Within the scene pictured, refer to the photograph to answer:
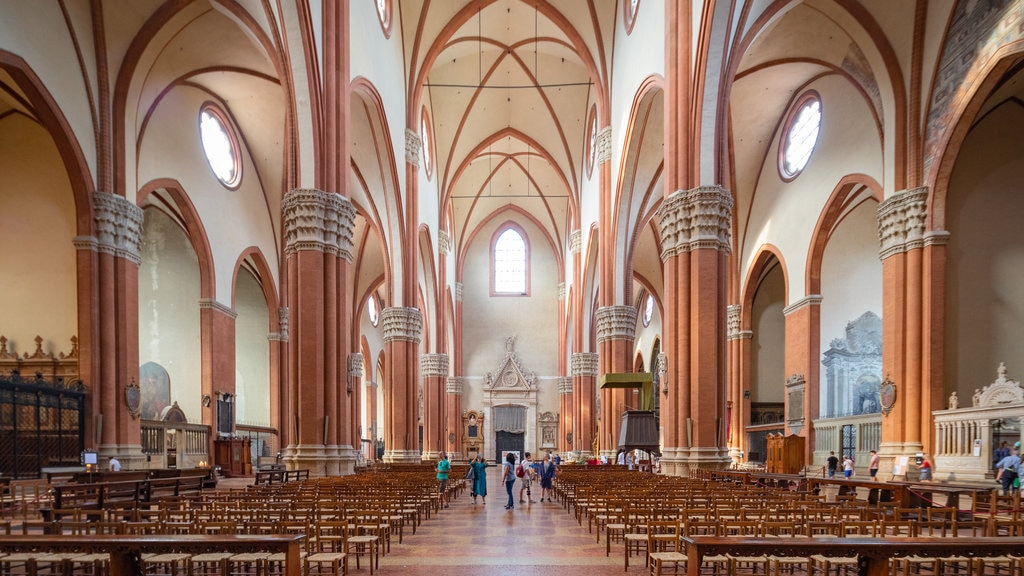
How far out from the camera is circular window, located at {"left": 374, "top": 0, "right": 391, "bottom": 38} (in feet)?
77.8

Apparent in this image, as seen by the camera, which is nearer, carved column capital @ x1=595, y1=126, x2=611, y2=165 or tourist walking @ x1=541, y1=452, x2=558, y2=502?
tourist walking @ x1=541, y1=452, x2=558, y2=502

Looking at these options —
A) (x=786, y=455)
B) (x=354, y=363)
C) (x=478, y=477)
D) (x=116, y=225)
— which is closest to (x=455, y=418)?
(x=354, y=363)

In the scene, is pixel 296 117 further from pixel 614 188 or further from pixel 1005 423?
pixel 1005 423

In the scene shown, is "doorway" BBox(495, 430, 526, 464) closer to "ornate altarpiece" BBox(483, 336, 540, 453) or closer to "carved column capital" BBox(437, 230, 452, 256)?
→ "ornate altarpiece" BBox(483, 336, 540, 453)

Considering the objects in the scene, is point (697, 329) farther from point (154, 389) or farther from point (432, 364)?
point (432, 364)

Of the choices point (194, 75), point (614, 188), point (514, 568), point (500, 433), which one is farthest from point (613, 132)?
point (500, 433)

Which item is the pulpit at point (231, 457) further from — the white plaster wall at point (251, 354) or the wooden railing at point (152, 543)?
the wooden railing at point (152, 543)

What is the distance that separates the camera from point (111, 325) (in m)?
17.7

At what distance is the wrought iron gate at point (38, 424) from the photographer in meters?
15.7

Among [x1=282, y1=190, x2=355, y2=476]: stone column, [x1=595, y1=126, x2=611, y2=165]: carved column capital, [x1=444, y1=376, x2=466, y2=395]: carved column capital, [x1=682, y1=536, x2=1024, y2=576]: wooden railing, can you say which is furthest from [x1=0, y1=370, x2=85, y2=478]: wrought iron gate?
[x1=444, y1=376, x2=466, y2=395]: carved column capital

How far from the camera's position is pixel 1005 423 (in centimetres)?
1508

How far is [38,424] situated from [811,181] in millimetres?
23415

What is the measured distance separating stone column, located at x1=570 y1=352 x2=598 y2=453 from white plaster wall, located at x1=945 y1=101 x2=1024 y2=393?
68.5 feet

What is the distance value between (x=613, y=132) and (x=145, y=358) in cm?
1918
